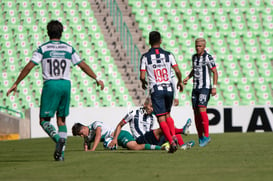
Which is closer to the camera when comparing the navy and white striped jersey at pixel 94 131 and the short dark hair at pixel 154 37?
the short dark hair at pixel 154 37

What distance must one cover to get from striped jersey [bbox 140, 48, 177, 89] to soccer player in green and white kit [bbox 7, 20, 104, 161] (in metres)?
1.67

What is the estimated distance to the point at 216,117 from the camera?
1944 cm

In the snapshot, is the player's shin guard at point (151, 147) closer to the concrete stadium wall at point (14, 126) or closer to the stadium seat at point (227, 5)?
the concrete stadium wall at point (14, 126)

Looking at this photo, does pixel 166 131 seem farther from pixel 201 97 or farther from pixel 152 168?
pixel 152 168

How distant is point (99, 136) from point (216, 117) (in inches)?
349

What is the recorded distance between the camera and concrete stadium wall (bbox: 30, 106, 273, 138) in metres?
19.2

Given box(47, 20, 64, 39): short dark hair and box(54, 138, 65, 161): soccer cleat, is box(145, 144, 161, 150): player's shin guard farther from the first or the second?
box(47, 20, 64, 39): short dark hair

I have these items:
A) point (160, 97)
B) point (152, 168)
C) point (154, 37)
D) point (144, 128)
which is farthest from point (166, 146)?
point (152, 168)

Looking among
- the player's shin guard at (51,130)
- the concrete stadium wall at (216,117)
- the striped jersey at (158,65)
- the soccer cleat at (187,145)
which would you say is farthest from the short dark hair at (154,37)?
the concrete stadium wall at (216,117)

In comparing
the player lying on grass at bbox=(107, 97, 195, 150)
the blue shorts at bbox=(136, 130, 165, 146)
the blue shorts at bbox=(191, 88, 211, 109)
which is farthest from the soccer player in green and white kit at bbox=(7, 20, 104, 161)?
the blue shorts at bbox=(191, 88, 211, 109)

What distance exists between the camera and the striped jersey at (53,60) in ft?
28.6

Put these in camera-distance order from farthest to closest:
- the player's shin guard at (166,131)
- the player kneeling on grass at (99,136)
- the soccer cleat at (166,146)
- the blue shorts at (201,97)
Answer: the blue shorts at (201,97), the player kneeling on grass at (99,136), the soccer cleat at (166,146), the player's shin guard at (166,131)

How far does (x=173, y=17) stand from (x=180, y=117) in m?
6.43

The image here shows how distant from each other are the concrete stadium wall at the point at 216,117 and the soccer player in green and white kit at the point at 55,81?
10.4 meters
